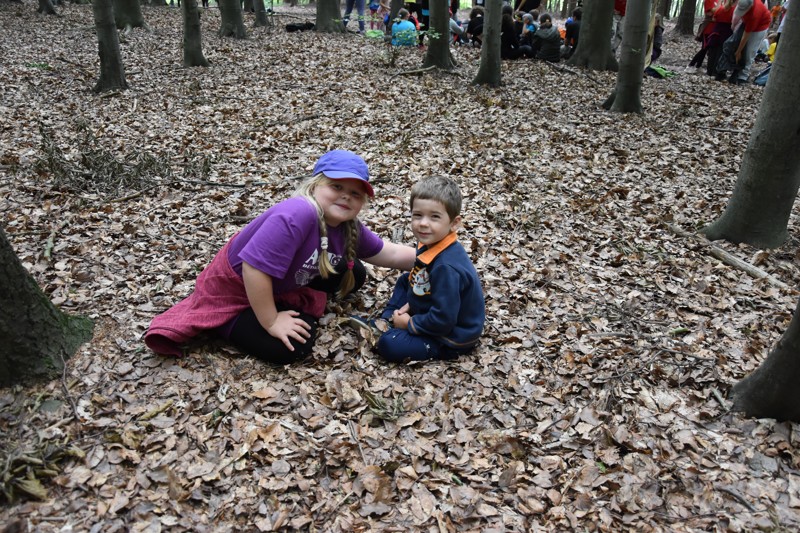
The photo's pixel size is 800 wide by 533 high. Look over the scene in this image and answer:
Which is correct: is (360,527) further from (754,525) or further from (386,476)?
(754,525)

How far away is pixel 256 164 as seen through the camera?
718 centimetres

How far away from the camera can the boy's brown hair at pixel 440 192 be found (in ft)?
11.0

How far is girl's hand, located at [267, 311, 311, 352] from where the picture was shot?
3.37m

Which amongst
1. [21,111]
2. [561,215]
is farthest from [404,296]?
[21,111]

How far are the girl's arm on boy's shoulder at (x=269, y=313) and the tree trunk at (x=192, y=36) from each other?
34.9 ft

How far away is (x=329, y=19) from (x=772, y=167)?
15.4 metres

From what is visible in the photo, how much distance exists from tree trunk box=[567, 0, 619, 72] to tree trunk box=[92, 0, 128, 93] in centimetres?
1044

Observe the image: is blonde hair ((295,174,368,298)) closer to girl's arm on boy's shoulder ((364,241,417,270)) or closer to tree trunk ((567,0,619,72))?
girl's arm on boy's shoulder ((364,241,417,270))

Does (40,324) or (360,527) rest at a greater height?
(40,324)

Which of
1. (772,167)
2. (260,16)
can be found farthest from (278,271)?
(260,16)

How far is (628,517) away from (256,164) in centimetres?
614

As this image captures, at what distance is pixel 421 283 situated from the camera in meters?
3.63

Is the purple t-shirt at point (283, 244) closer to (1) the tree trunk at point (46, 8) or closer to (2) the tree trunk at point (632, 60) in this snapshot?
(2) the tree trunk at point (632, 60)

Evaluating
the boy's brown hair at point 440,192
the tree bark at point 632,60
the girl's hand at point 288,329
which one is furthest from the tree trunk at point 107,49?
the tree bark at point 632,60
